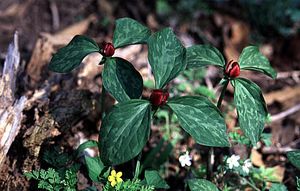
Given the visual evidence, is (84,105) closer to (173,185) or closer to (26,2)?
(173,185)

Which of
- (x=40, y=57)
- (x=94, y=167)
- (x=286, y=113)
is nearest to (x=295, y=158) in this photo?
(x=94, y=167)

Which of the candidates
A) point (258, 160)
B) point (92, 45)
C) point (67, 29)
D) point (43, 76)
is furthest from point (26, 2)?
point (258, 160)

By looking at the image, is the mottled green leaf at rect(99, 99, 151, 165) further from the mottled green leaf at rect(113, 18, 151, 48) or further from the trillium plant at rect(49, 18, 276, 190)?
the mottled green leaf at rect(113, 18, 151, 48)

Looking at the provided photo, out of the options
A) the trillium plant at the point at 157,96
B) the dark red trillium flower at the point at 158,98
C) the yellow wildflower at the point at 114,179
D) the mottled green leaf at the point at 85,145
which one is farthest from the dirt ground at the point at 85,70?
the dark red trillium flower at the point at 158,98

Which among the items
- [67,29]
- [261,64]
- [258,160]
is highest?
[67,29]

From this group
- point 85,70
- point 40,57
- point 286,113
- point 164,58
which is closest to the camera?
point 164,58

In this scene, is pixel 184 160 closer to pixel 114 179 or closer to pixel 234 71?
pixel 114 179

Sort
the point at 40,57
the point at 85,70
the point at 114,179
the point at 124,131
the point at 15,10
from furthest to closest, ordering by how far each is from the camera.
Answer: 1. the point at 15,10
2. the point at 40,57
3. the point at 85,70
4. the point at 114,179
5. the point at 124,131
